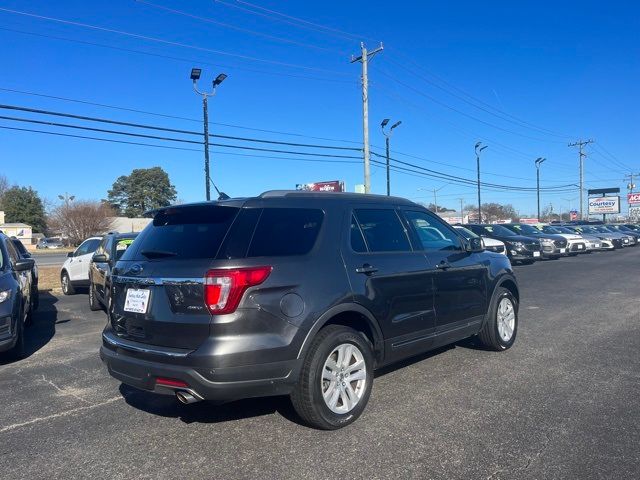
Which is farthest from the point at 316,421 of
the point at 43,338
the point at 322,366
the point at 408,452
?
the point at 43,338

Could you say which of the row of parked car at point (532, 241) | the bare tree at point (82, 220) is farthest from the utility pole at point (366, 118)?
the bare tree at point (82, 220)

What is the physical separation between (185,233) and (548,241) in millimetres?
21596

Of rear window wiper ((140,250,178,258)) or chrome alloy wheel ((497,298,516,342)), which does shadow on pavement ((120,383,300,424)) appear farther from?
chrome alloy wheel ((497,298,516,342))

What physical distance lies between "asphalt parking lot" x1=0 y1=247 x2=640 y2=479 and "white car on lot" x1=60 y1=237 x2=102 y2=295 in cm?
666

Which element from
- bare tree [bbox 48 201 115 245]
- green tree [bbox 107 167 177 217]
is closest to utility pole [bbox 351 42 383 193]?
bare tree [bbox 48 201 115 245]

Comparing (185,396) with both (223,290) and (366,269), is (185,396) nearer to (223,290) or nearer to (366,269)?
(223,290)

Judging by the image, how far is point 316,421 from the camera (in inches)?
153

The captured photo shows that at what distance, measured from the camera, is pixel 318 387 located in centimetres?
385

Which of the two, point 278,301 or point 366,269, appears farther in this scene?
point 366,269

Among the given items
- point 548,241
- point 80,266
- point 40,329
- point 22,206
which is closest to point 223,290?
point 40,329

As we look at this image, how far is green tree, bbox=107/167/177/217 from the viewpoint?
280 ft

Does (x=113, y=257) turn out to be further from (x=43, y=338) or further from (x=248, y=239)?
(x=248, y=239)

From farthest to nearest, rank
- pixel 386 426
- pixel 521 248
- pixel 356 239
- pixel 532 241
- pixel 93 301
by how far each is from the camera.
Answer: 1. pixel 532 241
2. pixel 521 248
3. pixel 93 301
4. pixel 356 239
5. pixel 386 426

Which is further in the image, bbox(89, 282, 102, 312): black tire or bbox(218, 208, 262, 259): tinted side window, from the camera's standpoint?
bbox(89, 282, 102, 312): black tire
